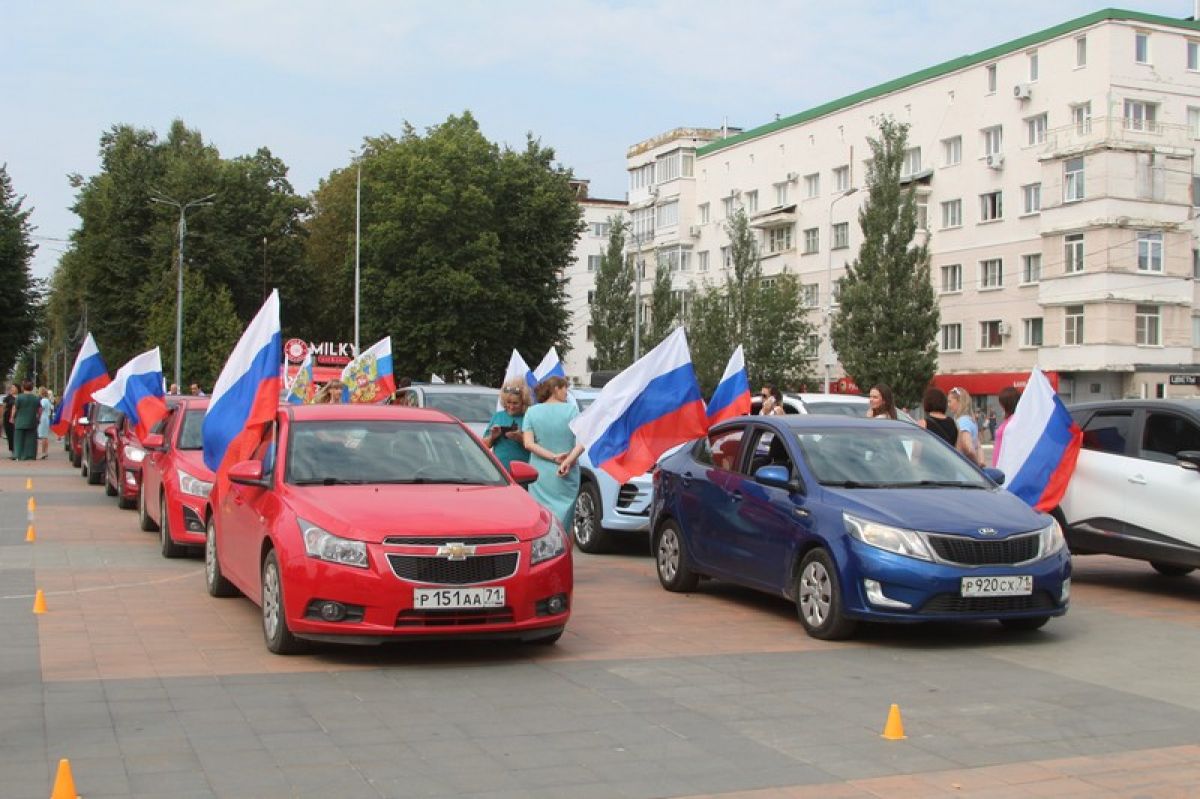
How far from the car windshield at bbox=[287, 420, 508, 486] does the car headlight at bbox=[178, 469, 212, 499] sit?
13.9ft

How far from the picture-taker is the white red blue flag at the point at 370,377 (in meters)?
23.8

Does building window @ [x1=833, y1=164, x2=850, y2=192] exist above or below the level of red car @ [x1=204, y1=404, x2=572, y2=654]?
above

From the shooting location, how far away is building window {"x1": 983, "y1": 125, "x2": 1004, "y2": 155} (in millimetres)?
60312

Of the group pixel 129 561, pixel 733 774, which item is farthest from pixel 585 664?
pixel 129 561

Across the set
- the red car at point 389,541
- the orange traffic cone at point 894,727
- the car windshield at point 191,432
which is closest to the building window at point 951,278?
the car windshield at point 191,432

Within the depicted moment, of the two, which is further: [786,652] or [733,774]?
[786,652]

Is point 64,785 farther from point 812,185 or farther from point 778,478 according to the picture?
point 812,185

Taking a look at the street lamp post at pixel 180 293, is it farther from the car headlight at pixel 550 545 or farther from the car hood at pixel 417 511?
the car headlight at pixel 550 545

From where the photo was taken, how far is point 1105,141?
177 feet

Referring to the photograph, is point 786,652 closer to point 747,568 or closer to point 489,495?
point 747,568

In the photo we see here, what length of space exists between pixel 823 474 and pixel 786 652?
156 centimetres

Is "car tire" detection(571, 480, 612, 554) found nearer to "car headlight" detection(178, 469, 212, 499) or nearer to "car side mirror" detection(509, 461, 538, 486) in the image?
"car headlight" detection(178, 469, 212, 499)

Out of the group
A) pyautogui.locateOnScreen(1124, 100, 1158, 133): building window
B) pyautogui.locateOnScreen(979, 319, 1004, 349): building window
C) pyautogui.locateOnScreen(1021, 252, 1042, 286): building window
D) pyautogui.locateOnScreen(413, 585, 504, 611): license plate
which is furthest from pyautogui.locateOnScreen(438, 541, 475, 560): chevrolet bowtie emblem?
pyautogui.locateOnScreen(979, 319, 1004, 349): building window

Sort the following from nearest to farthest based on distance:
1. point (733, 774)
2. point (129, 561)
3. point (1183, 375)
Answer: point (733, 774)
point (129, 561)
point (1183, 375)
